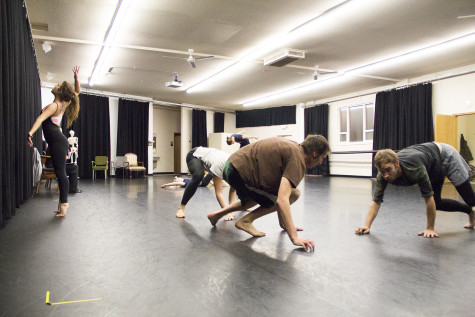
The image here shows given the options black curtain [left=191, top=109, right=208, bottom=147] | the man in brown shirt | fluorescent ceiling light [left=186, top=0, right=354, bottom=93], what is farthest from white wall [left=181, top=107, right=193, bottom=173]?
the man in brown shirt

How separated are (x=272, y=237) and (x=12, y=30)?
3.20m

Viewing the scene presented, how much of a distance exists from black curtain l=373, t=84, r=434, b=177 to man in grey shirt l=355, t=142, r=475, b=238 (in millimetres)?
6778

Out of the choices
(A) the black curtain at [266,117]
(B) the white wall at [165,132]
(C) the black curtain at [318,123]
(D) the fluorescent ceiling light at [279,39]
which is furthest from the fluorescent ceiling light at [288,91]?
(B) the white wall at [165,132]

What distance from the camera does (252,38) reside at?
5762mm

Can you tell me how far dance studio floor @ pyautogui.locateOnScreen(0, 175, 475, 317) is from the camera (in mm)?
1126

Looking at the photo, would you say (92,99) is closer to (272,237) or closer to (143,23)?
(143,23)

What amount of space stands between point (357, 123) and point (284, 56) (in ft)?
17.8

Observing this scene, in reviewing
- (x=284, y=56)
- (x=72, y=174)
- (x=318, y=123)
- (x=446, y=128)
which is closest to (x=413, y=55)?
(x=446, y=128)

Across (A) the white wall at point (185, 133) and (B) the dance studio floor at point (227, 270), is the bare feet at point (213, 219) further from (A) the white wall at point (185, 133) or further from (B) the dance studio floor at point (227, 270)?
(A) the white wall at point (185, 133)

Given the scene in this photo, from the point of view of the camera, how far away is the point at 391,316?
1060mm

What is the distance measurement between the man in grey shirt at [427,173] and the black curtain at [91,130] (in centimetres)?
996

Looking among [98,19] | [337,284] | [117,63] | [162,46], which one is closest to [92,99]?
[117,63]

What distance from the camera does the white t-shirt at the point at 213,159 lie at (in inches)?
100

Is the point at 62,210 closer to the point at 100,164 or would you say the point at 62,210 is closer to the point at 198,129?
the point at 100,164
